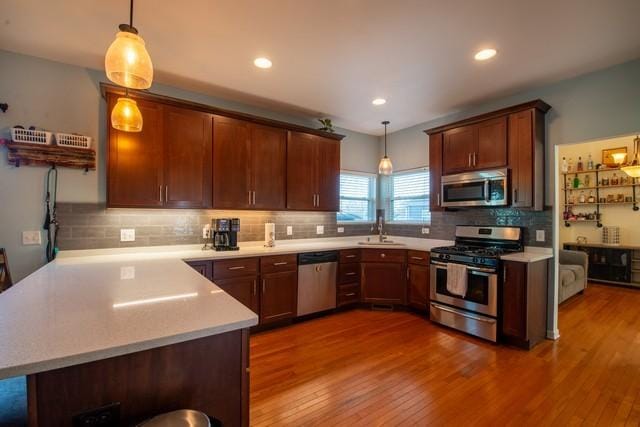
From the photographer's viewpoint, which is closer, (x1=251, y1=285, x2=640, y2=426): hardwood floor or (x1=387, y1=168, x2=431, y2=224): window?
(x1=251, y1=285, x2=640, y2=426): hardwood floor

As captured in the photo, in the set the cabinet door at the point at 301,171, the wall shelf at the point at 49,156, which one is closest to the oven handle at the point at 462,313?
the cabinet door at the point at 301,171

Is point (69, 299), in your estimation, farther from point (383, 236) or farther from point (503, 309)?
point (383, 236)

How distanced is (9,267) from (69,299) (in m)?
1.86

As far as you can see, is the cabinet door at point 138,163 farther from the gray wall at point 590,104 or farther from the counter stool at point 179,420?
the gray wall at point 590,104

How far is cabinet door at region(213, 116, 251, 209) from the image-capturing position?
328cm

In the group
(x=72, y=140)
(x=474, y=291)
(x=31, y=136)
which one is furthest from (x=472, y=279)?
(x=31, y=136)

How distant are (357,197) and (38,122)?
389cm

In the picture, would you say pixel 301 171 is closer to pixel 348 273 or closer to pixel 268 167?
pixel 268 167

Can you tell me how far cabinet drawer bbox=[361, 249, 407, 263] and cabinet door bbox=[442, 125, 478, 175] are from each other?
1.19 m

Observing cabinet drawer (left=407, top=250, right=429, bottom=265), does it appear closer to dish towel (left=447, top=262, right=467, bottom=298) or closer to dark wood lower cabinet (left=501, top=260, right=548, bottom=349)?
dish towel (left=447, top=262, right=467, bottom=298)

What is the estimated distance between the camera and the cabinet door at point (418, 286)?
12.6 ft

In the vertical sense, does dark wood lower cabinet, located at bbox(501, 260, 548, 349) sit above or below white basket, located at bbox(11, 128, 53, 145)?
below

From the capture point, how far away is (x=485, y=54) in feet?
8.49

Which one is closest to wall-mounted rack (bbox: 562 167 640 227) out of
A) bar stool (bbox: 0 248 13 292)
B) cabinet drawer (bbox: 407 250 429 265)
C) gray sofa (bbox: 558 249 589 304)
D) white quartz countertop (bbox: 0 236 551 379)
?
gray sofa (bbox: 558 249 589 304)
